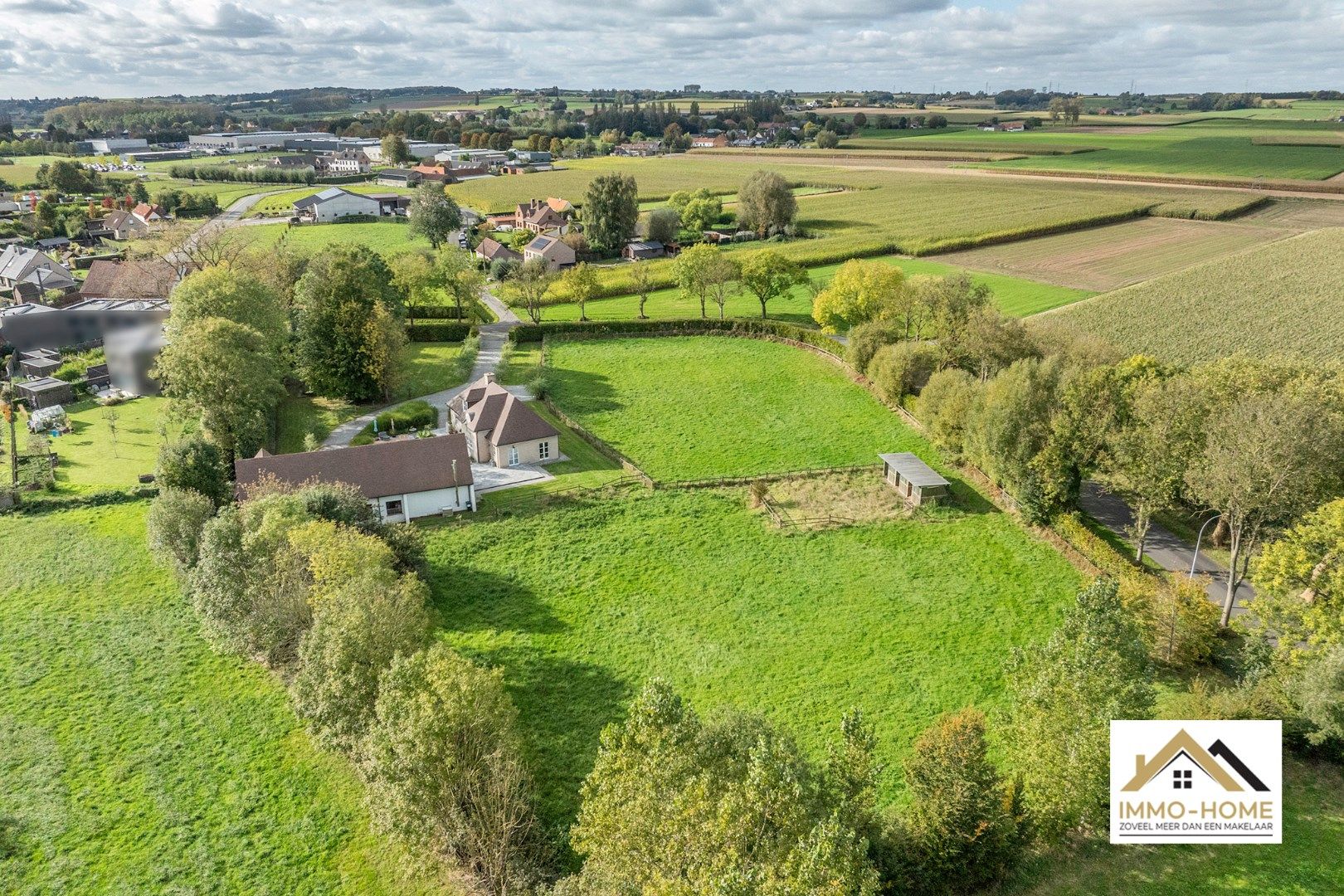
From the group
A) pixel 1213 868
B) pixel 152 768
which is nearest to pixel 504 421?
pixel 152 768

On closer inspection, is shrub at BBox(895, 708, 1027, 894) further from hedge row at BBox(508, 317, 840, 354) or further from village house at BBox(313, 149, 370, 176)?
village house at BBox(313, 149, 370, 176)

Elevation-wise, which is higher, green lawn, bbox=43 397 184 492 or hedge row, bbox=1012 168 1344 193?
hedge row, bbox=1012 168 1344 193

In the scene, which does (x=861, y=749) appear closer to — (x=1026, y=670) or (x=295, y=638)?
(x=1026, y=670)

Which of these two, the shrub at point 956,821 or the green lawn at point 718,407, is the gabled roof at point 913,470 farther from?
the shrub at point 956,821

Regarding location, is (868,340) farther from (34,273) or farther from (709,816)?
(34,273)

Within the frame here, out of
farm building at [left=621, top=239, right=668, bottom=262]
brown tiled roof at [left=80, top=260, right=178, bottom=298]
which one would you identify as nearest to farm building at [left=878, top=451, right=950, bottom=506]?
farm building at [left=621, top=239, right=668, bottom=262]

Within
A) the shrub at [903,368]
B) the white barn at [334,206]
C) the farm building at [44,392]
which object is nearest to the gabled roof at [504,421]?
the shrub at [903,368]

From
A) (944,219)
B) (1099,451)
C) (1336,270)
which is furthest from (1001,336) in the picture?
(944,219)
